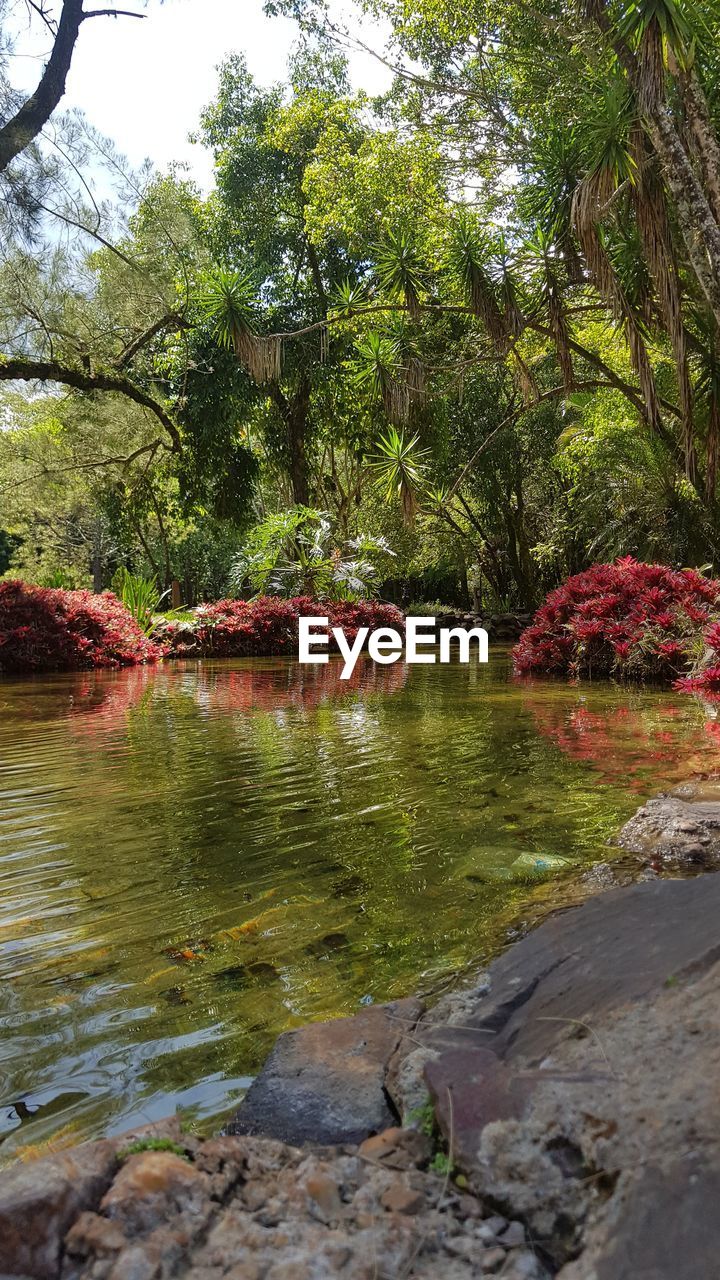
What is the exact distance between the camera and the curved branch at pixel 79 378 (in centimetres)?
1437

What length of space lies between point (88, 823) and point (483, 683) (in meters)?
6.62

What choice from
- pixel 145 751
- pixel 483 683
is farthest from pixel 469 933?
pixel 483 683

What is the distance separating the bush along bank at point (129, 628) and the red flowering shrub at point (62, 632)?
15mm

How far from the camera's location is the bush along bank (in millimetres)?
13648

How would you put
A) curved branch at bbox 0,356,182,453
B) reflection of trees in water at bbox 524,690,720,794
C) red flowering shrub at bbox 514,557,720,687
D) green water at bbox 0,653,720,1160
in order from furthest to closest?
1. curved branch at bbox 0,356,182,453
2. red flowering shrub at bbox 514,557,720,687
3. reflection of trees in water at bbox 524,690,720,794
4. green water at bbox 0,653,720,1160

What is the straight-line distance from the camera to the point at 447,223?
13289 mm

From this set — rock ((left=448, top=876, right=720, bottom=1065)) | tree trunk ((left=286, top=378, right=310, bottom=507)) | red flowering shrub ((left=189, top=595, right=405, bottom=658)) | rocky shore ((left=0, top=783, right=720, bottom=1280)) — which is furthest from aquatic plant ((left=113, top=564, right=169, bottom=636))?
rocky shore ((left=0, top=783, right=720, bottom=1280))

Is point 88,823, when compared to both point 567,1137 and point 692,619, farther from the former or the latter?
point 692,619

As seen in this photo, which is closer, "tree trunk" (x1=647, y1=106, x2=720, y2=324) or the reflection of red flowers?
"tree trunk" (x1=647, y1=106, x2=720, y2=324)

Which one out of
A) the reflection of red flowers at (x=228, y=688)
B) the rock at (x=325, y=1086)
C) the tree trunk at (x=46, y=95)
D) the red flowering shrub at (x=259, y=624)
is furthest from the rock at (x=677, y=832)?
the red flowering shrub at (x=259, y=624)

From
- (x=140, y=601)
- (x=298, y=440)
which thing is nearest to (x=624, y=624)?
(x=140, y=601)

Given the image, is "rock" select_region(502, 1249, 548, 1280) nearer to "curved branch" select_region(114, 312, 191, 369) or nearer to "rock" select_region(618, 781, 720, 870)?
"rock" select_region(618, 781, 720, 870)

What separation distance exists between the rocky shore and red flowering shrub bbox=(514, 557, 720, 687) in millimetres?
7549

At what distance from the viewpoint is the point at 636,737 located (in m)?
5.58
